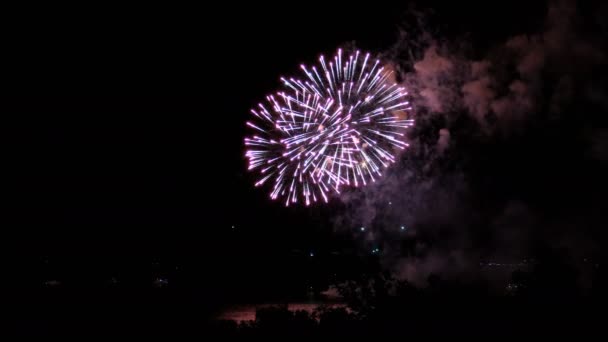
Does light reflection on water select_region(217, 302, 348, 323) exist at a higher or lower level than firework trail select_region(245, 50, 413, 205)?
lower

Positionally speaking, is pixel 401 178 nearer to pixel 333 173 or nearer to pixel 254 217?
pixel 333 173

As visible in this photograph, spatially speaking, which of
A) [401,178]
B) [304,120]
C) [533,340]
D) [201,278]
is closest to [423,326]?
[533,340]

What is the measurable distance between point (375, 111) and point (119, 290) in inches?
253

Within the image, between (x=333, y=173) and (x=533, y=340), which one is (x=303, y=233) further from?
(x=533, y=340)

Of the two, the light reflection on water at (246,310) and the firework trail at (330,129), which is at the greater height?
the firework trail at (330,129)

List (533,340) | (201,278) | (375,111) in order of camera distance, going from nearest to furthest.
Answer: (533,340) → (375,111) → (201,278)

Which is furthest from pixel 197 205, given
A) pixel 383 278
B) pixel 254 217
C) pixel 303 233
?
pixel 383 278

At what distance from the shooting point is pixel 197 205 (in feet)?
72.2

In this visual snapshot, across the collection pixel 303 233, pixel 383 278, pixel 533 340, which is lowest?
pixel 533 340

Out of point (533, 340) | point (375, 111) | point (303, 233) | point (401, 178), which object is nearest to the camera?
point (533, 340)

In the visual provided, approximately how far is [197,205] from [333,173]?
1016cm

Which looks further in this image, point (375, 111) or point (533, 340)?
point (375, 111)

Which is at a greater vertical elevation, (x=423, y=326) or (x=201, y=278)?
(x=201, y=278)

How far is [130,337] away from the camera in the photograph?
243 inches
